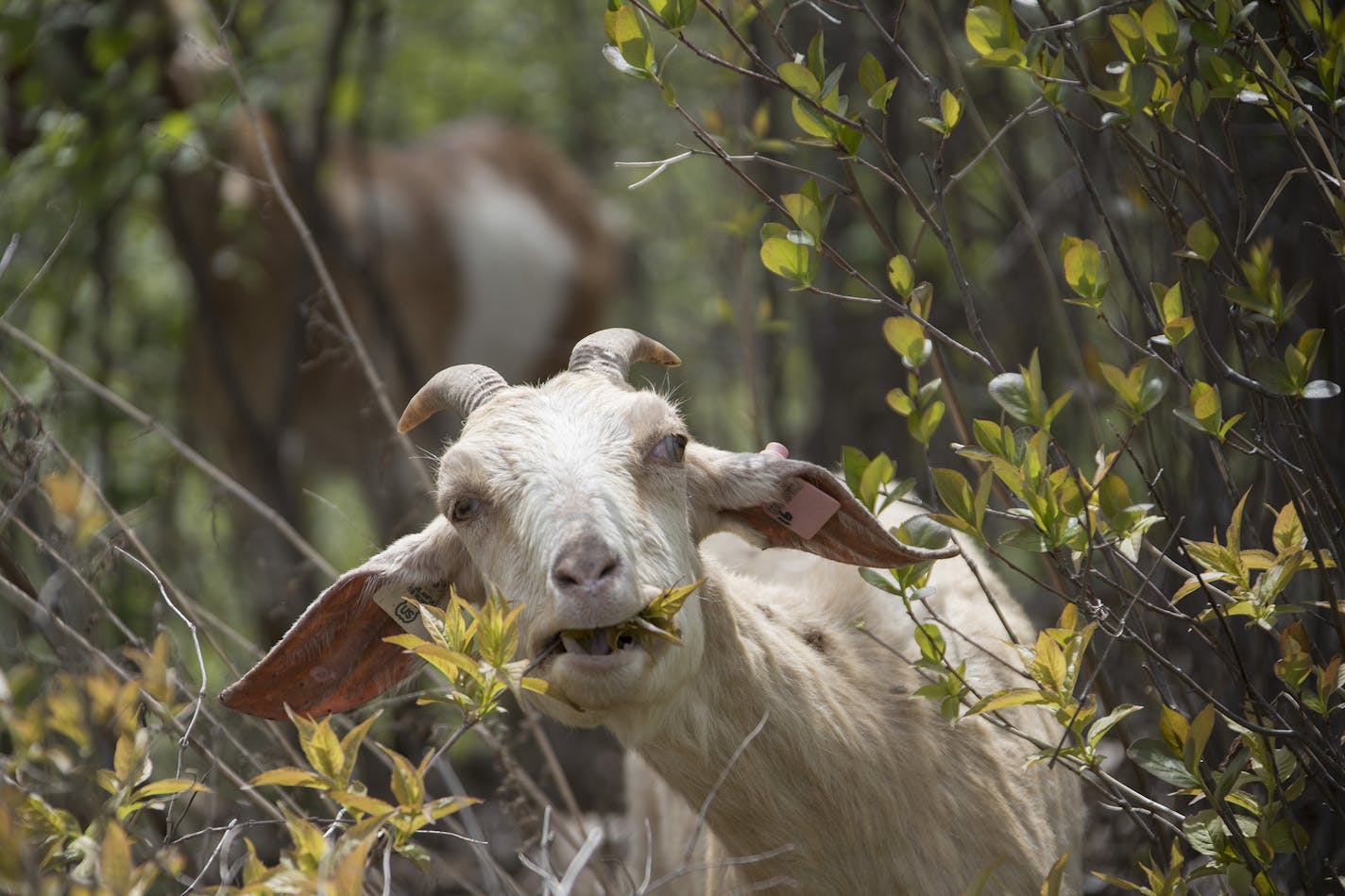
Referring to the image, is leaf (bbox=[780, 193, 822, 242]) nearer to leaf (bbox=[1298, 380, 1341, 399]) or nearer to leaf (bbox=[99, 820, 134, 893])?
leaf (bbox=[1298, 380, 1341, 399])

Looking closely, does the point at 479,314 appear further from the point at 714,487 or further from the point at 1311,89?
the point at 1311,89

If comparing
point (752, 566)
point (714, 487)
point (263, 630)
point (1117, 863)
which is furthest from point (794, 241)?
point (263, 630)

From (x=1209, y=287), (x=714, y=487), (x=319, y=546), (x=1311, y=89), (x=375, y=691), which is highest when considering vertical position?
(x=1311, y=89)

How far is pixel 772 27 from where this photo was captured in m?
2.59

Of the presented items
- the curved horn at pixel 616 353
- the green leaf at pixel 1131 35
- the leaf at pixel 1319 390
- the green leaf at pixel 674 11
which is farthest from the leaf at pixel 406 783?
the green leaf at pixel 1131 35

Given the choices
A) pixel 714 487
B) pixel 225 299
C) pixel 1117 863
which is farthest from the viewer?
pixel 225 299

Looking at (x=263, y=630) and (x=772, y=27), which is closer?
(x=772, y=27)

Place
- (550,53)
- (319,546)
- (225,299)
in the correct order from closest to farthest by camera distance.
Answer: (225,299) < (319,546) < (550,53)

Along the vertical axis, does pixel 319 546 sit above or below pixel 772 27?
below

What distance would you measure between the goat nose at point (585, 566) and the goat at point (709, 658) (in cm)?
2

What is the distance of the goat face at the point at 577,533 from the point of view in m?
2.37

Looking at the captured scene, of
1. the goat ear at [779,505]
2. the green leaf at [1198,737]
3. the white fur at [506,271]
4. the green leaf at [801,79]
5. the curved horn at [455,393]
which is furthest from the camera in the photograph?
the white fur at [506,271]

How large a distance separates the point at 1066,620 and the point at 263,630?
4.25 m

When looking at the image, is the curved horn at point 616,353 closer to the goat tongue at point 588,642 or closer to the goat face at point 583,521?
the goat face at point 583,521
